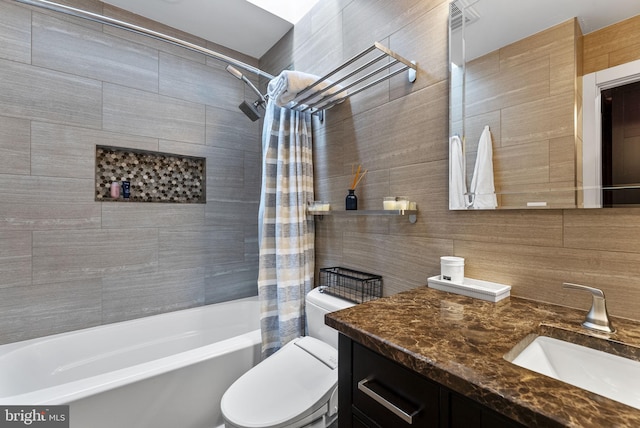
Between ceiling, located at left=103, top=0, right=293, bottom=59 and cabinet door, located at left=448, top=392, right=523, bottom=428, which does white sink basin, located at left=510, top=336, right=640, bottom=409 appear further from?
ceiling, located at left=103, top=0, right=293, bottom=59

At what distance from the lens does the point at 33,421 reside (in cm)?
113

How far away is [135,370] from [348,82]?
6.11 feet

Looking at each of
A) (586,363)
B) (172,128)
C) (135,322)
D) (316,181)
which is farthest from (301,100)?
(135,322)

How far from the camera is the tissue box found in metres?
0.98

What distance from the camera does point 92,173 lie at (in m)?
1.89

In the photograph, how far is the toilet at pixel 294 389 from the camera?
→ 3.44 feet

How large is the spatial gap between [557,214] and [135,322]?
8.02 feet

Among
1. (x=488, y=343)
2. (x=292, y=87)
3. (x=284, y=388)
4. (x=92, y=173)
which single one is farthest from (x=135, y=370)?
(x=292, y=87)

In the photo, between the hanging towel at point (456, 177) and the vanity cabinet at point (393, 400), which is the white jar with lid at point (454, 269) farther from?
the vanity cabinet at point (393, 400)

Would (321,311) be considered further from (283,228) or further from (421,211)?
(421,211)

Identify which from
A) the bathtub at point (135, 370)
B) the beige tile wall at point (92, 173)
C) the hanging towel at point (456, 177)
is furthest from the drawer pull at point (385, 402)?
the beige tile wall at point (92, 173)

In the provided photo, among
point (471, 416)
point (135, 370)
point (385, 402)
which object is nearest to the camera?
point (471, 416)

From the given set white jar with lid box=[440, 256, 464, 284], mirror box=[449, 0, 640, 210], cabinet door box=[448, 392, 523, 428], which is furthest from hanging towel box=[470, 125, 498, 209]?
cabinet door box=[448, 392, 523, 428]

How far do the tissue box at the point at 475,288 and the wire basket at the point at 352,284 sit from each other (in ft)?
1.32
